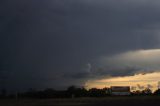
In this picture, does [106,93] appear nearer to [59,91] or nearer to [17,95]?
[59,91]

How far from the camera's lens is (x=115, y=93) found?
7746 inches

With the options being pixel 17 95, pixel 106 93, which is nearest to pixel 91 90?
pixel 106 93

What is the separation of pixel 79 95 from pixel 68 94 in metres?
5.01

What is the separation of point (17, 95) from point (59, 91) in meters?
19.9

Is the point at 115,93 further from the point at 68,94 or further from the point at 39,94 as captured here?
the point at 39,94

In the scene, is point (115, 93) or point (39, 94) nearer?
point (39, 94)

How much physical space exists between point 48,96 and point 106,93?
87.9 feet

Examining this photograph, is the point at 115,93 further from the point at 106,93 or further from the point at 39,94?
the point at 39,94

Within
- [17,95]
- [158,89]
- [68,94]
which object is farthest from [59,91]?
[158,89]

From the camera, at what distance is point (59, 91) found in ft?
617

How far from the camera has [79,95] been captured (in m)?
182

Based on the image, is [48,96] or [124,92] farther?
[124,92]

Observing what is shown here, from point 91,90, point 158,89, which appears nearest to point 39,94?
point 91,90

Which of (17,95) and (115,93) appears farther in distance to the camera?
(115,93)
